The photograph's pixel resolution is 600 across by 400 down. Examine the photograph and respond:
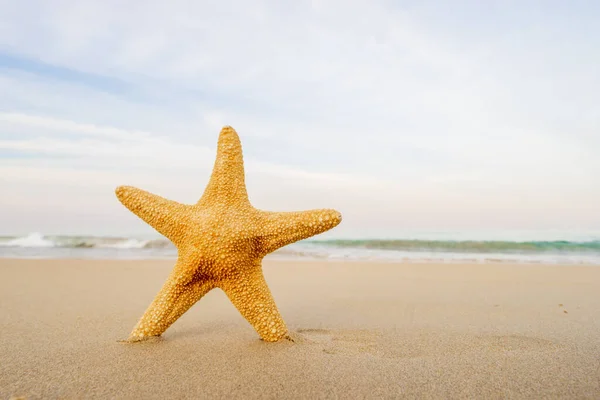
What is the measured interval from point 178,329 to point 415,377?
2.31 meters

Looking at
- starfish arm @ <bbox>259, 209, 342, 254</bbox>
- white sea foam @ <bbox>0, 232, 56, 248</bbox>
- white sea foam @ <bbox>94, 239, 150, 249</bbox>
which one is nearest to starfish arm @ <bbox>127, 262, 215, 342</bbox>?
starfish arm @ <bbox>259, 209, 342, 254</bbox>

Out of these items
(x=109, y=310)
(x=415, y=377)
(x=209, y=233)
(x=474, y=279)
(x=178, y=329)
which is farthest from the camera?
(x=474, y=279)

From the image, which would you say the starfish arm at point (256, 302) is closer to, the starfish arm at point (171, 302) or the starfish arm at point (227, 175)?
the starfish arm at point (171, 302)

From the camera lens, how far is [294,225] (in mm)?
3611

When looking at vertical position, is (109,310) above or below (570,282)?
below

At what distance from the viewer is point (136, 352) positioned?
329 cm

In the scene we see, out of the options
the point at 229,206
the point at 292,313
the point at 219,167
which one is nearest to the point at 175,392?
Answer: the point at 229,206

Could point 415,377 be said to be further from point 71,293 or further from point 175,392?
point 71,293

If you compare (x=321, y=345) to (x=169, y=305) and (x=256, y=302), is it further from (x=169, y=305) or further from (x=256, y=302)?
(x=169, y=305)

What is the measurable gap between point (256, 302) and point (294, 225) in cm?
68

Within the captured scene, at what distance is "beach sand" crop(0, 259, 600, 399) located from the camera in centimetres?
262

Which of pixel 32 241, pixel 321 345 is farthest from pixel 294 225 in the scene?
pixel 32 241

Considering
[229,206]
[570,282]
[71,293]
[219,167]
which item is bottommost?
[71,293]

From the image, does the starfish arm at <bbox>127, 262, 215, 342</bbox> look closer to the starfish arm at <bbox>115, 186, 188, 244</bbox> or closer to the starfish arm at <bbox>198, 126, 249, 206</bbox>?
the starfish arm at <bbox>115, 186, 188, 244</bbox>
